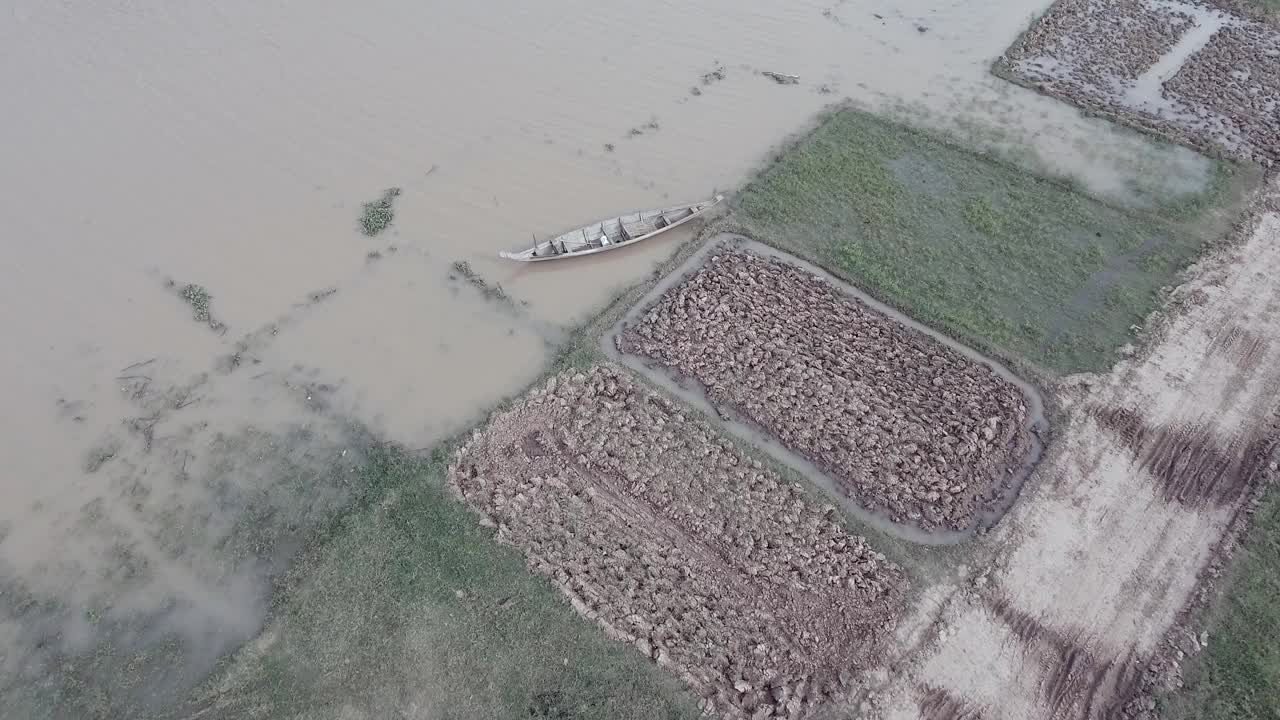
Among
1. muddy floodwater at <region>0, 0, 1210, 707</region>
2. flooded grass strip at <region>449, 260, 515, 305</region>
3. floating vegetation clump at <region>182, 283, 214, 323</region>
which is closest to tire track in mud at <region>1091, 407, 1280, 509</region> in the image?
muddy floodwater at <region>0, 0, 1210, 707</region>

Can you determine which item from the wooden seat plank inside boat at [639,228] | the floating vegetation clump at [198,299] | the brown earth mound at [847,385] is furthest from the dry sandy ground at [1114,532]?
the floating vegetation clump at [198,299]

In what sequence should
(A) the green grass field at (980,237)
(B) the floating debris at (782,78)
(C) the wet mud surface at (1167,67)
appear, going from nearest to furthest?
(A) the green grass field at (980,237)
(C) the wet mud surface at (1167,67)
(B) the floating debris at (782,78)

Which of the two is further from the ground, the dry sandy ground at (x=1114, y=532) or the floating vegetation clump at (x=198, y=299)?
the floating vegetation clump at (x=198, y=299)

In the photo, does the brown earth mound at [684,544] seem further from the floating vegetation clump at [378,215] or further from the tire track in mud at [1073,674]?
the floating vegetation clump at [378,215]

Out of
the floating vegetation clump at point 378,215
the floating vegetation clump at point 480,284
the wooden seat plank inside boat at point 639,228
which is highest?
the floating vegetation clump at point 378,215

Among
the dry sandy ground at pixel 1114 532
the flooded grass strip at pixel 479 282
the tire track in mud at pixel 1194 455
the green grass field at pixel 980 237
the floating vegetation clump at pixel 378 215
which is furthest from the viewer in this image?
the floating vegetation clump at pixel 378 215

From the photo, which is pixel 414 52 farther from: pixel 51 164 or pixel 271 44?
pixel 51 164

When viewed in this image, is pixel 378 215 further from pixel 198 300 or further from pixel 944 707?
pixel 944 707
